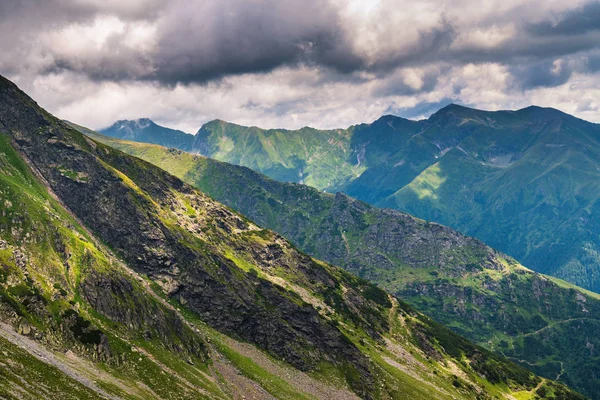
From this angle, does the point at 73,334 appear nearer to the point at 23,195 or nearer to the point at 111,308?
the point at 111,308

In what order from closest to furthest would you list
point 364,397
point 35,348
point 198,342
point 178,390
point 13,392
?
point 13,392, point 35,348, point 178,390, point 198,342, point 364,397

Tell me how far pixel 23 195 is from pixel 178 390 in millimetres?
116309

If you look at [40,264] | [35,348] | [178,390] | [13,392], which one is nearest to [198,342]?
[178,390]

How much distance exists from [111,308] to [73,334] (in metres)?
31.2

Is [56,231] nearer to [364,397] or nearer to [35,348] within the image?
[35,348]

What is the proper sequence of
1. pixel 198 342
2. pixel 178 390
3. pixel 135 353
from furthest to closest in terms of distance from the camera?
pixel 198 342, pixel 135 353, pixel 178 390

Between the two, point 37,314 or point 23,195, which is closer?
point 37,314

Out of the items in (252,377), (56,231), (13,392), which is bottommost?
(252,377)

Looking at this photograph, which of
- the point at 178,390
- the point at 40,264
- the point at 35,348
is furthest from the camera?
the point at 40,264

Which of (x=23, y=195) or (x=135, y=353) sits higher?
(x=23, y=195)

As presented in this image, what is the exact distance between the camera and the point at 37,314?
432 feet

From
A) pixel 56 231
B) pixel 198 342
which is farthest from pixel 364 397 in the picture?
pixel 56 231

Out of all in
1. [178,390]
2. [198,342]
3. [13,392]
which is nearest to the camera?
[13,392]

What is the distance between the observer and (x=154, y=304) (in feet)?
611
